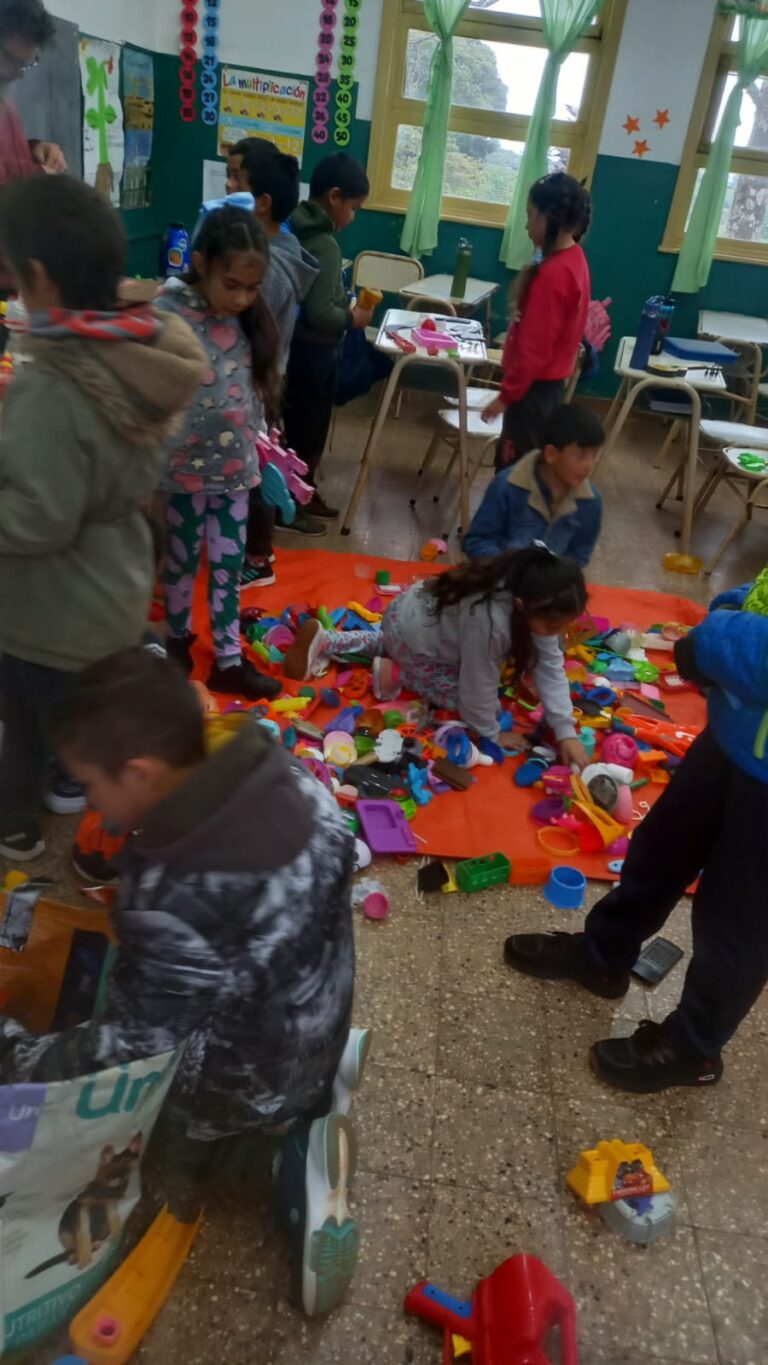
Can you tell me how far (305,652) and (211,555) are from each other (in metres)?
0.41

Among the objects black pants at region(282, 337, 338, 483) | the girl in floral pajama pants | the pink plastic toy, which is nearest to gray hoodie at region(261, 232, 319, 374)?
the pink plastic toy

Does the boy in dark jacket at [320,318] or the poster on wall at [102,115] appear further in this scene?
the poster on wall at [102,115]

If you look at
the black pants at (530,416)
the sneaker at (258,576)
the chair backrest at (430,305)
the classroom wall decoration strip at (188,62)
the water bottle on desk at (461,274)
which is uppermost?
the classroom wall decoration strip at (188,62)

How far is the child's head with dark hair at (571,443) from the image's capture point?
2.59 metres

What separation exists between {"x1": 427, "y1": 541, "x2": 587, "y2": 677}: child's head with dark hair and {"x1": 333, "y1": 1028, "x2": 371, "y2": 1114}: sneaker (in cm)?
118

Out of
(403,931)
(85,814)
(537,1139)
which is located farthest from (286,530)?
(537,1139)

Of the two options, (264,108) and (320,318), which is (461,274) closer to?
(320,318)

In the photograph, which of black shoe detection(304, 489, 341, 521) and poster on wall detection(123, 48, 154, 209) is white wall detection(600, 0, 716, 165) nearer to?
poster on wall detection(123, 48, 154, 209)

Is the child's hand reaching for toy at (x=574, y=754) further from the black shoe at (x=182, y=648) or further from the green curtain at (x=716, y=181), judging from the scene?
the green curtain at (x=716, y=181)

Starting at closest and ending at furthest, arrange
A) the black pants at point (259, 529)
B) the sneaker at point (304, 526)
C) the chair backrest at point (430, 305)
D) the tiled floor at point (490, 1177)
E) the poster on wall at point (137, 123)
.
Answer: the tiled floor at point (490, 1177) < the black pants at point (259, 529) < the sneaker at point (304, 526) < the chair backrest at point (430, 305) < the poster on wall at point (137, 123)

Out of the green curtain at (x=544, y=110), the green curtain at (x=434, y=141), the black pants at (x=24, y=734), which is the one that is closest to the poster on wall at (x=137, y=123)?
the green curtain at (x=434, y=141)

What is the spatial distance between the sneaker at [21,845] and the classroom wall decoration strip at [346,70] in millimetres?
5262

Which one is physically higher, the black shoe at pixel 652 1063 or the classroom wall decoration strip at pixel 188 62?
the classroom wall decoration strip at pixel 188 62

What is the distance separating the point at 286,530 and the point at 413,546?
0.54 m
